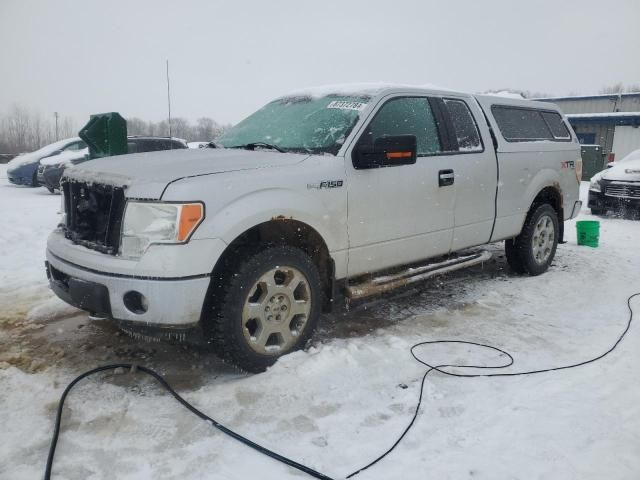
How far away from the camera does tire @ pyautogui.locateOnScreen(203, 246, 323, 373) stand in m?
2.92

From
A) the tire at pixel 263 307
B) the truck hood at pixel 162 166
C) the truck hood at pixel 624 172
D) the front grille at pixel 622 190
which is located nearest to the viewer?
the truck hood at pixel 162 166

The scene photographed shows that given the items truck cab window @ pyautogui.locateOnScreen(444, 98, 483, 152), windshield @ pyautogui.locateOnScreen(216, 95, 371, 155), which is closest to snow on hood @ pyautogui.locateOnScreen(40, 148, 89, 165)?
windshield @ pyautogui.locateOnScreen(216, 95, 371, 155)

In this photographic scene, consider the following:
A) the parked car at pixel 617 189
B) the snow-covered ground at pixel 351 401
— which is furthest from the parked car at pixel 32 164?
the parked car at pixel 617 189

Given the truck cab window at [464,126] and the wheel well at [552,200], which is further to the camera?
the wheel well at [552,200]

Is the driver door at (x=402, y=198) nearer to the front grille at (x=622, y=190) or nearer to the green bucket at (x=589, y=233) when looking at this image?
the green bucket at (x=589, y=233)

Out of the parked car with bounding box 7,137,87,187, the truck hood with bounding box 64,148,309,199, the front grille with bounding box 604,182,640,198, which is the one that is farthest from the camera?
the parked car with bounding box 7,137,87,187

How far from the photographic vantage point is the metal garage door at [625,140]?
2462 cm

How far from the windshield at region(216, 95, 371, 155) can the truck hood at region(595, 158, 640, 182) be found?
814 cm

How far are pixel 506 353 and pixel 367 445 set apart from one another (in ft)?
4.99

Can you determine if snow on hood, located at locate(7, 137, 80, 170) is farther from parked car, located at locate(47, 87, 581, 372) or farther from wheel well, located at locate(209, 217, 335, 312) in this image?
wheel well, located at locate(209, 217, 335, 312)

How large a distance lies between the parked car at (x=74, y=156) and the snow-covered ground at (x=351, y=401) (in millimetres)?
7847

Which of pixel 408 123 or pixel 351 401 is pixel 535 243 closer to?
pixel 408 123

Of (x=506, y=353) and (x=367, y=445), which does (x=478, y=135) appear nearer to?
(x=506, y=353)

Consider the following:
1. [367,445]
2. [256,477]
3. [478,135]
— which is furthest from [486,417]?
[478,135]
